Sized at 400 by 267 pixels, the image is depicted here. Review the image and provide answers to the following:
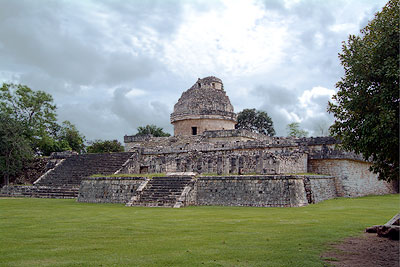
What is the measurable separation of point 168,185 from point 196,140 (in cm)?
1165

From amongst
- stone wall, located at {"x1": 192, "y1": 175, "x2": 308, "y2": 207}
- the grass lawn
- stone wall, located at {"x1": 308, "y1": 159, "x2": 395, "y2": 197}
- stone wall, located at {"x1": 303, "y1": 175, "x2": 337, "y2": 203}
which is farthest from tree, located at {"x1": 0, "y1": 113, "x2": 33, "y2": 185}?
stone wall, located at {"x1": 303, "y1": 175, "x2": 337, "y2": 203}

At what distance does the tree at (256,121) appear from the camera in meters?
51.4

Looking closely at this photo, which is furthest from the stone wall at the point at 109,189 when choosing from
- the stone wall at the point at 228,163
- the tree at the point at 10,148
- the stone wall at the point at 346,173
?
the tree at the point at 10,148

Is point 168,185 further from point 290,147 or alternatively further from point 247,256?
point 247,256

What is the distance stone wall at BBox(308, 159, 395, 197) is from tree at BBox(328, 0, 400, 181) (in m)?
13.2

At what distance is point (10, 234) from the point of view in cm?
866

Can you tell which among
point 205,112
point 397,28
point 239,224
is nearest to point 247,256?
point 239,224

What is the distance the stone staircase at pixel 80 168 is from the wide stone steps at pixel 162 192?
700 cm

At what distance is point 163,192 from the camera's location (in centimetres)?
1725

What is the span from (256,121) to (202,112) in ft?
71.6

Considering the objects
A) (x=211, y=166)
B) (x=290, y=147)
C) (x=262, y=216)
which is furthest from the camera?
(x=290, y=147)

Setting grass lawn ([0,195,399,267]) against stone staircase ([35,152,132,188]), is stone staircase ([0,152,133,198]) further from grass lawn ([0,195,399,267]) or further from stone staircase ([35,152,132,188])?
grass lawn ([0,195,399,267])

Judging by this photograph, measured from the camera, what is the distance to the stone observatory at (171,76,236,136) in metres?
31.5

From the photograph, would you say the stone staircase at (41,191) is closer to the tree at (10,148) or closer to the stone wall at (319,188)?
the tree at (10,148)
